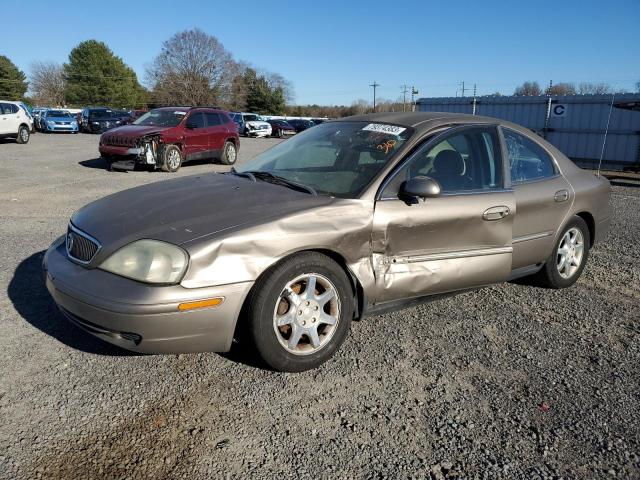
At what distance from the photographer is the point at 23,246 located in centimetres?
559

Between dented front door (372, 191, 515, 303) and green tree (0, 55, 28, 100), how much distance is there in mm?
86538

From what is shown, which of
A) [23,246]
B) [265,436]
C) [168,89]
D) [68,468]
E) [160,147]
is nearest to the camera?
[68,468]

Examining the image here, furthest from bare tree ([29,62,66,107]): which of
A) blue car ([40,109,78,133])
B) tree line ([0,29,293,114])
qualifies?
blue car ([40,109,78,133])

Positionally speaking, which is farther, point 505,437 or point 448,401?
point 448,401

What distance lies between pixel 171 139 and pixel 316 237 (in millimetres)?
10942

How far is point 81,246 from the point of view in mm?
3100

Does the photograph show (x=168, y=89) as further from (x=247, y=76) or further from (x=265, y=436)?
(x=265, y=436)

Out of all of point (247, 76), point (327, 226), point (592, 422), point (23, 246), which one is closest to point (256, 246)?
point (327, 226)

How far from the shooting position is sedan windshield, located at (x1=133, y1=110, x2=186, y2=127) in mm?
13445

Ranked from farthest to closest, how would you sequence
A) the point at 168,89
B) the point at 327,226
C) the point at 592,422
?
the point at 168,89
the point at 327,226
the point at 592,422

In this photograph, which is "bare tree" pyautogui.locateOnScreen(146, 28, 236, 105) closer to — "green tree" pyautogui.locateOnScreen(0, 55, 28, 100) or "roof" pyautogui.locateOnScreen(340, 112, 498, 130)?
"green tree" pyautogui.locateOnScreen(0, 55, 28, 100)

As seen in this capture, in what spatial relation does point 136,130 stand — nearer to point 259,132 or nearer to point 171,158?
point 171,158

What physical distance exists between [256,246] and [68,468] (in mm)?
1348

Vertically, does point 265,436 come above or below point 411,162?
below
